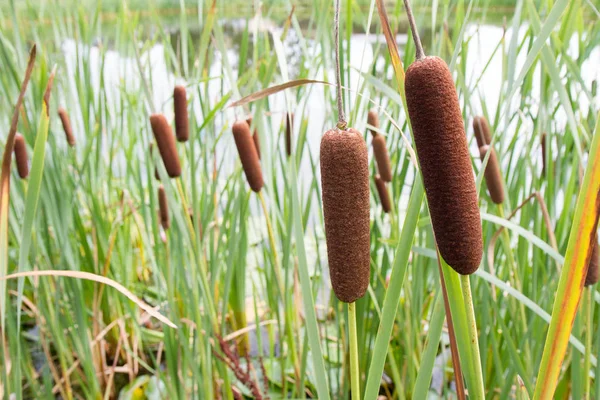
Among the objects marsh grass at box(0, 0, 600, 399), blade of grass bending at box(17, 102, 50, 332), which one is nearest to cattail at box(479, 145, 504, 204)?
A: marsh grass at box(0, 0, 600, 399)

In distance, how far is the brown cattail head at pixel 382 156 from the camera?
3.70 ft

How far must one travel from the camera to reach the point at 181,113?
1.21 meters

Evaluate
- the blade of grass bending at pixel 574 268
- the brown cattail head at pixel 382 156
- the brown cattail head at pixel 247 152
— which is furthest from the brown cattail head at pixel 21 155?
the blade of grass bending at pixel 574 268

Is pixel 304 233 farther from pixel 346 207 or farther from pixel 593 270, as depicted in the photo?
pixel 346 207

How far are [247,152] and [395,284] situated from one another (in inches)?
23.6

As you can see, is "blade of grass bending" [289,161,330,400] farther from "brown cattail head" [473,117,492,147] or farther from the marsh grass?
"brown cattail head" [473,117,492,147]

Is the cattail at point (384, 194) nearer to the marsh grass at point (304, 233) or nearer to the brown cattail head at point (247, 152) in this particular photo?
the marsh grass at point (304, 233)

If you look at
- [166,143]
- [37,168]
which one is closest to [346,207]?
[37,168]

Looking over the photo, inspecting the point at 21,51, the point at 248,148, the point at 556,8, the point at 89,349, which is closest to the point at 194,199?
the point at 248,148

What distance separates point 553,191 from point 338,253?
3.12 feet

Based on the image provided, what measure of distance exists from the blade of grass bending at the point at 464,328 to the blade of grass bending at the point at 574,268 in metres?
0.07

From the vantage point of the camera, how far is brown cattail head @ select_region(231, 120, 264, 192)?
104 cm

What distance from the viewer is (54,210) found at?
126 centimetres

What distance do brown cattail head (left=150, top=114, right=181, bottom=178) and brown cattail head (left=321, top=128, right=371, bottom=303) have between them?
65 centimetres
